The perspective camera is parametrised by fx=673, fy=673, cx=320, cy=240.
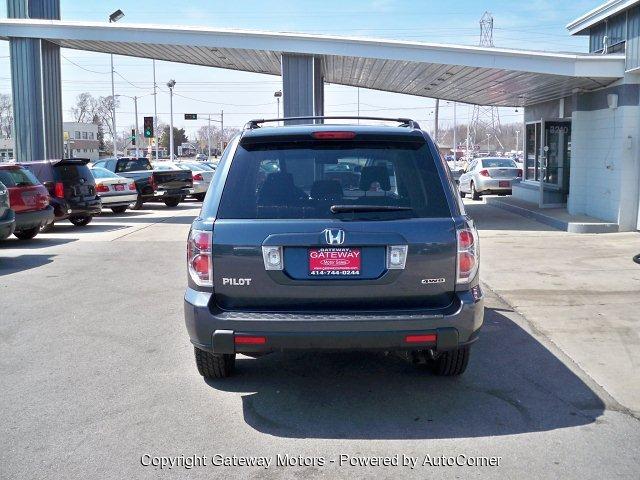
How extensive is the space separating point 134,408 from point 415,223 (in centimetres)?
235

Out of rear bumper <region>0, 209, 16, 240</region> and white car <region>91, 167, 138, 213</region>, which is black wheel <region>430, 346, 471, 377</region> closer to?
rear bumper <region>0, 209, 16, 240</region>

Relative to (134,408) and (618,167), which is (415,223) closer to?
(134,408)

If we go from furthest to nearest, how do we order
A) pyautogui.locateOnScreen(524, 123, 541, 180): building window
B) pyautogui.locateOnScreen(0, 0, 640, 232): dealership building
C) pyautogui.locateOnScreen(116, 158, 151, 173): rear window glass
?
pyautogui.locateOnScreen(116, 158, 151, 173): rear window glass, pyautogui.locateOnScreen(524, 123, 541, 180): building window, pyautogui.locateOnScreen(0, 0, 640, 232): dealership building

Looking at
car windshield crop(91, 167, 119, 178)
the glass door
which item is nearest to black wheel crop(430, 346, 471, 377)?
the glass door

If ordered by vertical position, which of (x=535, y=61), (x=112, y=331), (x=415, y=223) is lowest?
(x=112, y=331)

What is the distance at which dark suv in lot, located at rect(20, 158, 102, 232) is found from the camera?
1589cm

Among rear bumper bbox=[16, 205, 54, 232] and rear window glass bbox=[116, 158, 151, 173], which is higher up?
rear window glass bbox=[116, 158, 151, 173]

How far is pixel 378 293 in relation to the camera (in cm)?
436

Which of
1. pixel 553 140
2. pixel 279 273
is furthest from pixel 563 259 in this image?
pixel 553 140

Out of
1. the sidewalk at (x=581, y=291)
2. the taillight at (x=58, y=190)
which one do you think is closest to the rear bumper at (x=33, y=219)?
the taillight at (x=58, y=190)

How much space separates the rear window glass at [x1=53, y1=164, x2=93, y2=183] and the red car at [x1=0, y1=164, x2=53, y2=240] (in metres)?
2.46

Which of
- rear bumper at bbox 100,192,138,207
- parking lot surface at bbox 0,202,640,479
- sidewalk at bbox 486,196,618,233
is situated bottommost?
parking lot surface at bbox 0,202,640,479

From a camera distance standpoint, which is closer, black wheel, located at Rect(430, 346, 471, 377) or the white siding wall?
black wheel, located at Rect(430, 346, 471, 377)

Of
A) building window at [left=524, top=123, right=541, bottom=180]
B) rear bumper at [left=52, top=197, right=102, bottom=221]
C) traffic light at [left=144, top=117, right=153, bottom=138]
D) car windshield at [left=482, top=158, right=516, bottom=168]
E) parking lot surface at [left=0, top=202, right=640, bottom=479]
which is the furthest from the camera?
traffic light at [left=144, top=117, right=153, bottom=138]
